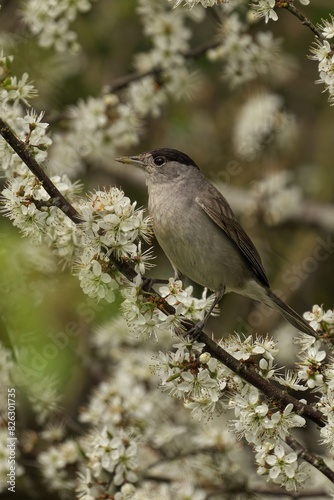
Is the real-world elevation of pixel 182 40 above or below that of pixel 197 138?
above

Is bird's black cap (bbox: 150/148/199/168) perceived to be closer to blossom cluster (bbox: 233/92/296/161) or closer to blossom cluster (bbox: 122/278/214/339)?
blossom cluster (bbox: 122/278/214/339)

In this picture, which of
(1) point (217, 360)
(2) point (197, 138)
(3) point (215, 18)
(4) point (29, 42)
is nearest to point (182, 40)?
(3) point (215, 18)

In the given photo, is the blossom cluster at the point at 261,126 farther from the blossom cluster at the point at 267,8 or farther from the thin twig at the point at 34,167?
the thin twig at the point at 34,167

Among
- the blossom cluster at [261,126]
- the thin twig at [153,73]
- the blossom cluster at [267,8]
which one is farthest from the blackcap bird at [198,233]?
the blossom cluster at [261,126]

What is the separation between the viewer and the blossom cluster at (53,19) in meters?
5.46

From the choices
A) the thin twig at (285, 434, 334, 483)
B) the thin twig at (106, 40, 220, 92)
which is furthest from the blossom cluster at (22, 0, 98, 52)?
the thin twig at (285, 434, 334, 483)

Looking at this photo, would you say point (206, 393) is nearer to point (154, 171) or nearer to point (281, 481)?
point (281, 481)

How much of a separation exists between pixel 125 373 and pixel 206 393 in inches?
83.2

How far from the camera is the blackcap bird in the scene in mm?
4723

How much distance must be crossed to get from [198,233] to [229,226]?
1.04 ft

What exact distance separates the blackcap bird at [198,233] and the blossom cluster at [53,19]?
1.13m

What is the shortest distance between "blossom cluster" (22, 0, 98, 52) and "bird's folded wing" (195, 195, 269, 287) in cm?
157

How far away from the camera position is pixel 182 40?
611 centimetres

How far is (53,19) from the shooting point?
18.4 feet
